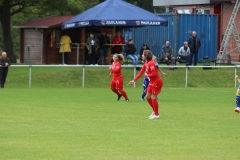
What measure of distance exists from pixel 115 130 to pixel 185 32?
1106 inches

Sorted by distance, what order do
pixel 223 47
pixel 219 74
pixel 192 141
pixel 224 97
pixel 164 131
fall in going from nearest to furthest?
pixel 192 141
pixel 164 131
pixel 224 97
pixel 219 74
pixel 223 47

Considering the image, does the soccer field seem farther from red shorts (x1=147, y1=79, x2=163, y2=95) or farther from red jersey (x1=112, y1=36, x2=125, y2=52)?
red jersey (x1=112, y1=36, x2=125, y2=52)

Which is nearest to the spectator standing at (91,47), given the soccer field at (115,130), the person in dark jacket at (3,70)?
the person in dark jacket at (3,70)

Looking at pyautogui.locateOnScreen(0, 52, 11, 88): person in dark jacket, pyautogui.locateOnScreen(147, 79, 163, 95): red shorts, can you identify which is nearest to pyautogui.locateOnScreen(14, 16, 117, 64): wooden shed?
pyautogui.locateOnScreen(0, 52, 11, 88): person in dark jacket

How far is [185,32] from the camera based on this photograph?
41781 millimetres

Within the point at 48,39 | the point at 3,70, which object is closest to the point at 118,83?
the point at 3,70

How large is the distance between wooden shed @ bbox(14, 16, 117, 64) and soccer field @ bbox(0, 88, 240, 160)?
1632cm

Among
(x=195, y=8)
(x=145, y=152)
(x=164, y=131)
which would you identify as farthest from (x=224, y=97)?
(x=195, y=8)

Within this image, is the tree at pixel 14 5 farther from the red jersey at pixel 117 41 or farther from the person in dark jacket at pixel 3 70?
the person in dark jacket at pixel 3 70

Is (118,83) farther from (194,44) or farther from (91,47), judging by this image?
(194,44)

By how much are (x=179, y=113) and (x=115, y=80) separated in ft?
17.7

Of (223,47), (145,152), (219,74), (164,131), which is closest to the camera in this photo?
(145,152)

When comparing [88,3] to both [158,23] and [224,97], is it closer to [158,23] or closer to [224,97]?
[158,23]

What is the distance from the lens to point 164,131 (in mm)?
14133
